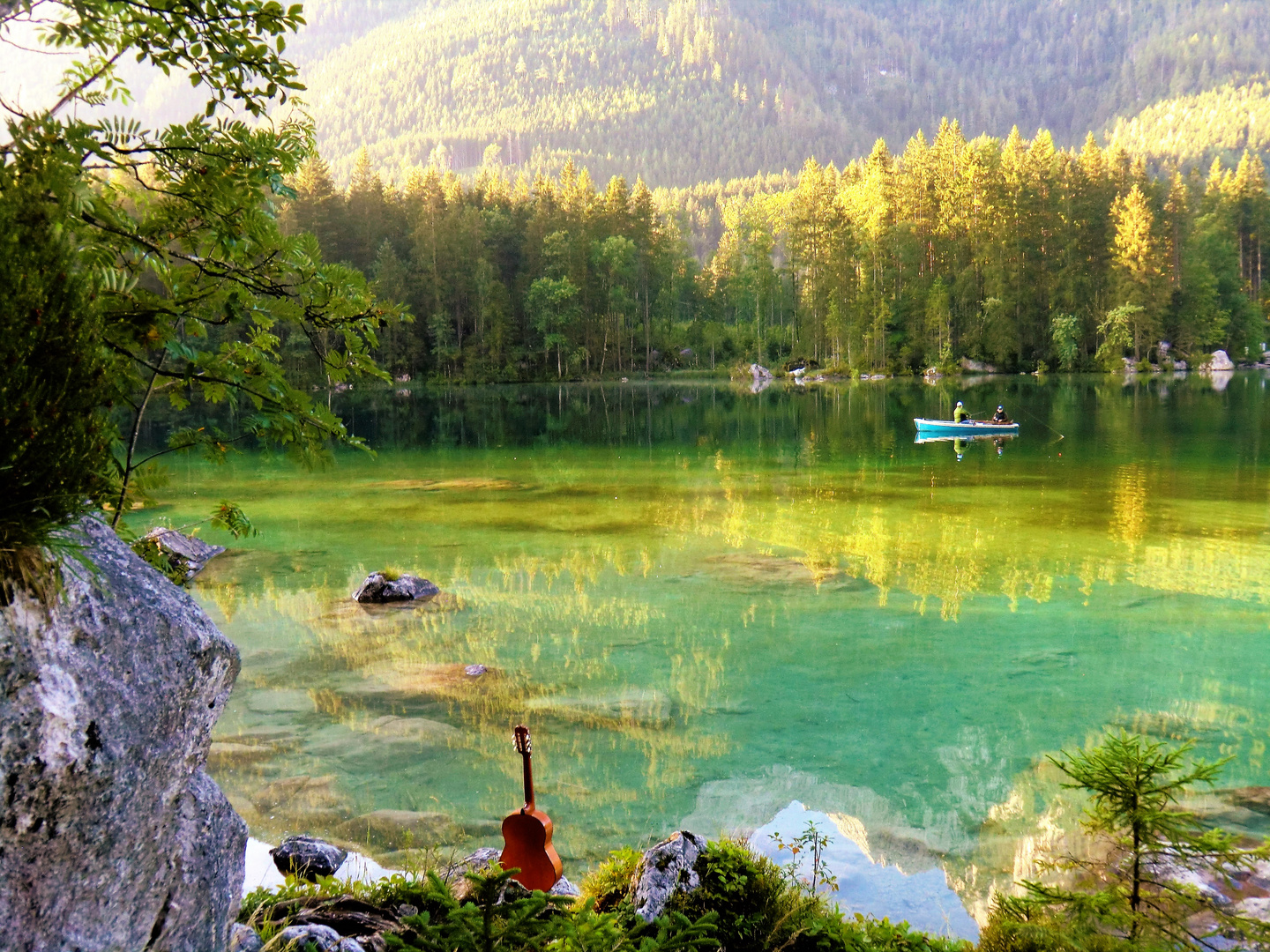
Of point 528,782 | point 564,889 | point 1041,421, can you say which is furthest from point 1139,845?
point 1041,421

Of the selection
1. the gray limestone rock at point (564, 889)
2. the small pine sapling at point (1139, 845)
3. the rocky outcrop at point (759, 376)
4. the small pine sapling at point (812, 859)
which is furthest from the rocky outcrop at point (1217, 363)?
the gray limestone rock at point (564, 889)

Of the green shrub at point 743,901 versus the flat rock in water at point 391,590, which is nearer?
the green shrub at point 743,901

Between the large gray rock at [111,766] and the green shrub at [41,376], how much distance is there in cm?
20

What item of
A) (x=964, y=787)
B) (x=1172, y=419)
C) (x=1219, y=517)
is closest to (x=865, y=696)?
(x=964, y=787)

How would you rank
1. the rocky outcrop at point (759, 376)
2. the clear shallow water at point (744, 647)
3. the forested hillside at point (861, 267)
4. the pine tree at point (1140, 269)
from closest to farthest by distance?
the clear shallow water at point (744, 647)
the pine tree at point (1140, 269)
the forested hillside at point (861, 267)
the rocky outcrop at point (759, 376)

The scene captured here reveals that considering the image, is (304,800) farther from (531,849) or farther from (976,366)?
(976,366)

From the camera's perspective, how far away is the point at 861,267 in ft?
261

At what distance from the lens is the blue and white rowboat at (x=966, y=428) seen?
1141 inches

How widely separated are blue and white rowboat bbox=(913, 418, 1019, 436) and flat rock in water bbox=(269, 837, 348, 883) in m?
26.7

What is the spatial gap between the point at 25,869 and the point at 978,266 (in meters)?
80.0

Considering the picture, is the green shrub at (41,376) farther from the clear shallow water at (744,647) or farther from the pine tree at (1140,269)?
the pine tree at (1140,269)

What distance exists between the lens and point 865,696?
26.5ft

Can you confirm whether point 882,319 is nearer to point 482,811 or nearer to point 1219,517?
point 1219,517

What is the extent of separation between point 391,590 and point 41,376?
9.43 metres
